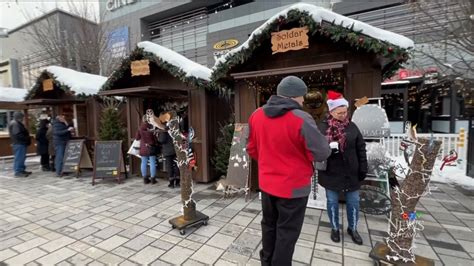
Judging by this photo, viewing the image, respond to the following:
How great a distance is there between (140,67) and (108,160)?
98.9 inches

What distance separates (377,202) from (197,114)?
4024 millimetres

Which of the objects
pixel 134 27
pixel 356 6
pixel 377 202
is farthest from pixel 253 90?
pixel 134 27

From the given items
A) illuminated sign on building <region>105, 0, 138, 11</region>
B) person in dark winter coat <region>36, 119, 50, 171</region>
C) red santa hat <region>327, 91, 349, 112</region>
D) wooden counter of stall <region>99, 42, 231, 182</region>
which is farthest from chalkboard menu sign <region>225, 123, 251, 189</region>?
illuminated sign on building <region>105, 0, 138, 11</region>

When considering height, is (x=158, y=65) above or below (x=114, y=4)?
below

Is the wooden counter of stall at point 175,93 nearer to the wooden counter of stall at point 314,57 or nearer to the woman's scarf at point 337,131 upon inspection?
the wooden counter of stall at point 314,57

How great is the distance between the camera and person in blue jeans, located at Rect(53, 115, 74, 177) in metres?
6.64

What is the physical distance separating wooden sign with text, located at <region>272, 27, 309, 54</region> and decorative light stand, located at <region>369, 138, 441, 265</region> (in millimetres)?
2415

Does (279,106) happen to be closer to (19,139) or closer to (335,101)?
(335,101)

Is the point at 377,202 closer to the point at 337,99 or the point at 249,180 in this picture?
the point at 337,99

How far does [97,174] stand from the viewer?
5.85 meters

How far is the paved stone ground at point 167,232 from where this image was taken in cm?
266

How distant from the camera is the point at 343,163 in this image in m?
2.78

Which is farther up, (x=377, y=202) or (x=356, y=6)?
(x=356, y=6)

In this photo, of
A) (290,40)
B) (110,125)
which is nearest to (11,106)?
(110,125)
